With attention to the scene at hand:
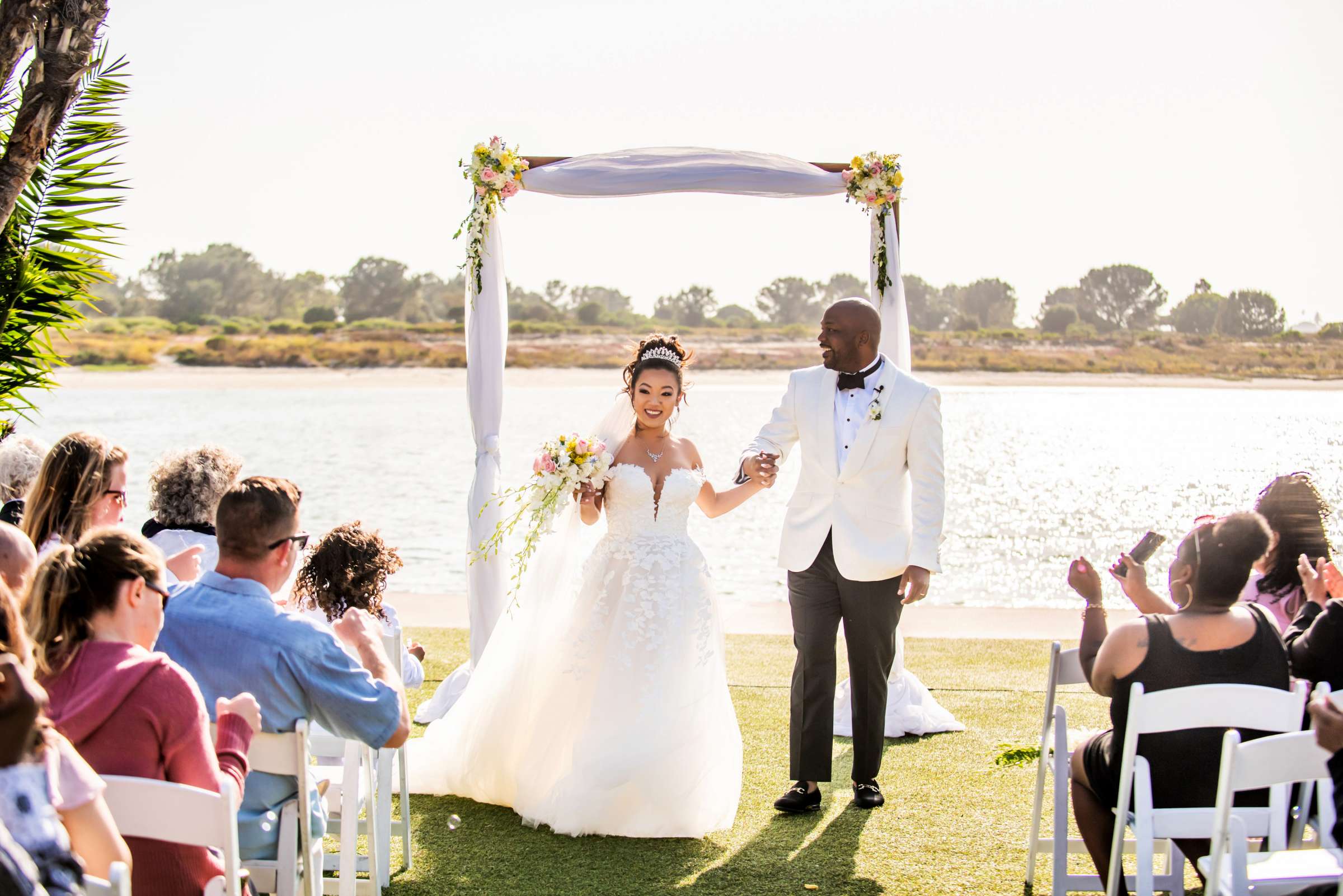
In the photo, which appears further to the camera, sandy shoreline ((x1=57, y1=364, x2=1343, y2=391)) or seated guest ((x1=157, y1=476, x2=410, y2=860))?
sandy shoreline ((x1=57, y1=364, x2=1343, y2=391))

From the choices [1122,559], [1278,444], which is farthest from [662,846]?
[1278,444]

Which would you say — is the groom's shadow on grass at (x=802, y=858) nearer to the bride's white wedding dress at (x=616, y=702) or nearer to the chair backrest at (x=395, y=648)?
the bride's white wedding dress at (x=616, y=702)

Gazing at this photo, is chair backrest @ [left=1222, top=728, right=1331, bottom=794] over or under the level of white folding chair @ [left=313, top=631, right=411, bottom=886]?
over

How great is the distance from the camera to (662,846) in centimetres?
413

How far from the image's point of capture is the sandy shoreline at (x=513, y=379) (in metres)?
36.0

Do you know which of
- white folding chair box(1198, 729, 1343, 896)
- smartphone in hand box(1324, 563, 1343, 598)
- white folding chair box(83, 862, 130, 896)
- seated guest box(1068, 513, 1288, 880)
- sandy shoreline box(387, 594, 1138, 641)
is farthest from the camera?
sandy shoreline box(387, 594, 1138, 641)

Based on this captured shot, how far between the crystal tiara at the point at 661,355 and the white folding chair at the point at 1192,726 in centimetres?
220

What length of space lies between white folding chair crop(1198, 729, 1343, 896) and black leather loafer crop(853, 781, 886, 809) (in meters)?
1.89

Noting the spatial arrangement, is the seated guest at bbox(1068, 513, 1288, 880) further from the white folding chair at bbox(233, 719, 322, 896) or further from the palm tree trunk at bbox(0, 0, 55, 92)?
the palm tree trunk at bbox(0, 0, 55, 92)

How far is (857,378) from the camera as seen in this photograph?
4.57m

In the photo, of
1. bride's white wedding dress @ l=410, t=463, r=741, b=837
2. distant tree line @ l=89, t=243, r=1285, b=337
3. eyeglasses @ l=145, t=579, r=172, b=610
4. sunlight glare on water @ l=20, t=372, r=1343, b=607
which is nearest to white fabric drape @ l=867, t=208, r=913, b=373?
bride's white wedding dress @ l=410, t=463, r=741, b=837

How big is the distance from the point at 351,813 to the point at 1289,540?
9.41 feet

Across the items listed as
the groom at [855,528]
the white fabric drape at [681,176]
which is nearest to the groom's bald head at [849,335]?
the groom at [855,528]

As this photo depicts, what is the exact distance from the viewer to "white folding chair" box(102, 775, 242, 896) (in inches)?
89.6
